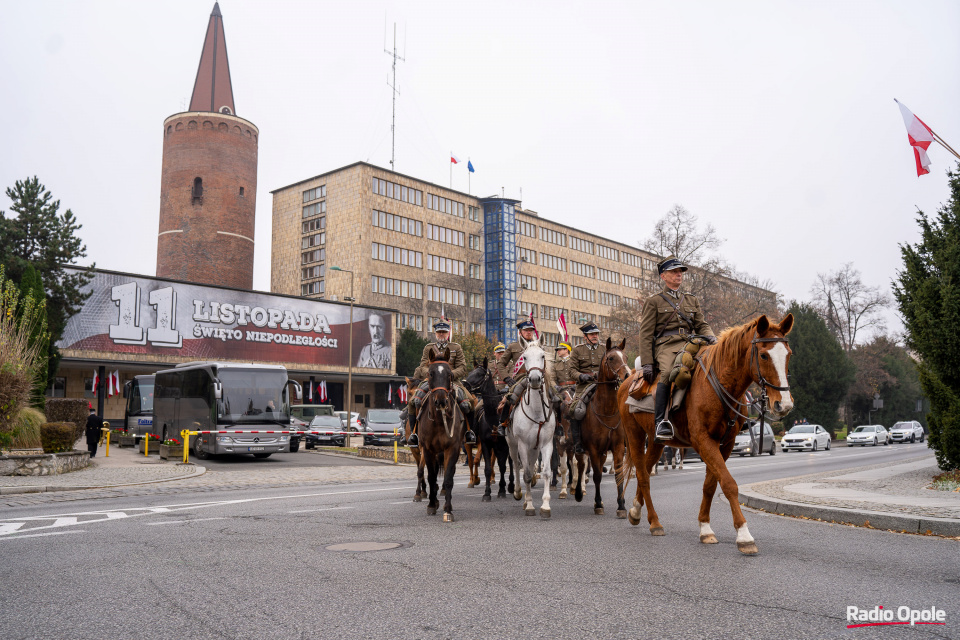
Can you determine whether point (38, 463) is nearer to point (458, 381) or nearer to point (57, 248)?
point (458, 381)

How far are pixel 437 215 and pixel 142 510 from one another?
72.9 metres

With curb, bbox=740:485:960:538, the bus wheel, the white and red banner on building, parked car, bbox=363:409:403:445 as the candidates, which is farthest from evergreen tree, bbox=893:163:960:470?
the white and red banner on building

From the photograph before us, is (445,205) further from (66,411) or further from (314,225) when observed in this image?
(66,411)

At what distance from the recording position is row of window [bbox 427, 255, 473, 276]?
3211 inches

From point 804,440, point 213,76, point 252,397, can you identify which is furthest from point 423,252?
point 252,397

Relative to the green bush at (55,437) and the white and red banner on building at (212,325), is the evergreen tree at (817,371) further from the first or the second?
the green bush at (55,437)

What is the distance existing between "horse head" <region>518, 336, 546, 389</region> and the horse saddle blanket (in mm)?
1749

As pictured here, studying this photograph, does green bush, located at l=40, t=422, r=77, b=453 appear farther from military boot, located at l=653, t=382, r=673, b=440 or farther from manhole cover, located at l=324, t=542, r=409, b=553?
military boot, located at l=653, t=382, r=673, b=440

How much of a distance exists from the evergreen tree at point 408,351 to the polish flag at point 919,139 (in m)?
54.2

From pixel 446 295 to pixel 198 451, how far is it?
183 feet

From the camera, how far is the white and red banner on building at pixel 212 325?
49438 millimetres

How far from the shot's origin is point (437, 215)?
3278 inches

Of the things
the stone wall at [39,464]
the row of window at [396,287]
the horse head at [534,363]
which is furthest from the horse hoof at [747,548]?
the row of window at [396,287]

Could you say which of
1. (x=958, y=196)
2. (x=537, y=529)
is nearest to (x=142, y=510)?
(x=537, y=529)
